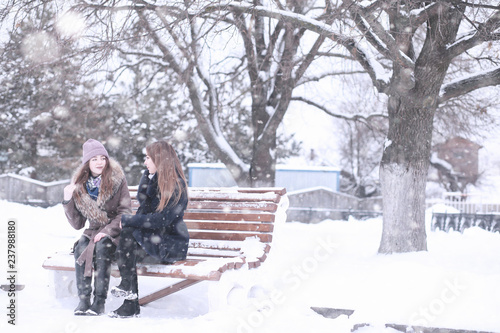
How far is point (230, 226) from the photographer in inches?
221

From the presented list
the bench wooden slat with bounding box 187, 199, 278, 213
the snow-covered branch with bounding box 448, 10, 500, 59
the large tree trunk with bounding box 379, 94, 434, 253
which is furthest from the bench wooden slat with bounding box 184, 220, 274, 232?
the snow-covered branch with bounding box 448, 10, 500, 59

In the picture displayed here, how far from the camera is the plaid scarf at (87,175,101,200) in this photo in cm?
511

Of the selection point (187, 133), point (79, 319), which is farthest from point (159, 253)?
point (187, 133)

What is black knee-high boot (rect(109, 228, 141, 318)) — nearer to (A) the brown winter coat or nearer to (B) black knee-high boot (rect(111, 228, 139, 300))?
(B) black knee-high boot (rect(111, 228, 139, 300))

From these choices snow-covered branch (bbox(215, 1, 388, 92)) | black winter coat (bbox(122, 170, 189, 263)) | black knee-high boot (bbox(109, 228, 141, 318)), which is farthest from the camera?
snow-covered branch (bbox(215, 1, 388, 92))

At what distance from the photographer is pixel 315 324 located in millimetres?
4609

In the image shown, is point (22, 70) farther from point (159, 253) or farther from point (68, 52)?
point (159, 253)

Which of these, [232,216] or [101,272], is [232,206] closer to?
[232,216]

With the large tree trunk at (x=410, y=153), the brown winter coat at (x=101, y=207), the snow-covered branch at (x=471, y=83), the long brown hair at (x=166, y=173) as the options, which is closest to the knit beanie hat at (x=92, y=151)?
the brown winter coat at (x=101, y=207)

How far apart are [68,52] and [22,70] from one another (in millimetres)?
967

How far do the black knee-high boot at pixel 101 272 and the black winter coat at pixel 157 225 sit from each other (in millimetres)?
242

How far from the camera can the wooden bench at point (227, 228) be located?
203 inches

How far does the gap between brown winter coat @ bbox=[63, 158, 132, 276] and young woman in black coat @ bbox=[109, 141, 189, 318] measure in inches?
10.5

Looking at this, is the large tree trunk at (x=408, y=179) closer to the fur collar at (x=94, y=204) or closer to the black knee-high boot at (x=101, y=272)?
the fur collar at (x=94, y=204)
